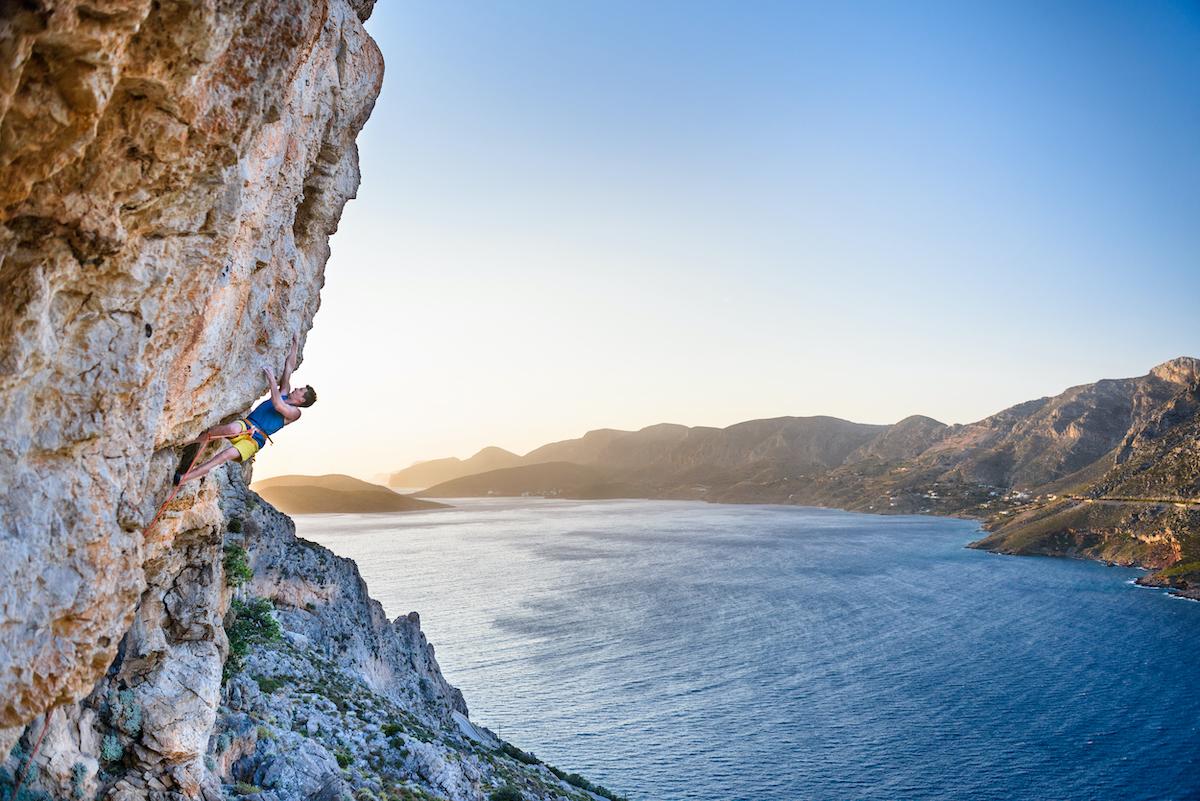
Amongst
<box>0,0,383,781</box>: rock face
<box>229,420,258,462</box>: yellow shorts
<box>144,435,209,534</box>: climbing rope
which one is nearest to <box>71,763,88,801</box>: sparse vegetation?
<box>0,0,383,781</box>: rock face

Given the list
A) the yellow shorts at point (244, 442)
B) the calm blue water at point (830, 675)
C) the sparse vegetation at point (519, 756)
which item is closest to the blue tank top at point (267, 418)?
the yellow shorts at point (244, 442)

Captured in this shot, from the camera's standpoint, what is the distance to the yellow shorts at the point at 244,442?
38.2 ft

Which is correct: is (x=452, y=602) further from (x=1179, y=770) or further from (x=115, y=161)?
(x=115, y=161)

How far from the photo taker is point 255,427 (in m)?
12.1

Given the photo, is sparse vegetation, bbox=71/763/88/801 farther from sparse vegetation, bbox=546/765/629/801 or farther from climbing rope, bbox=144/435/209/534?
sparse vegetation, bbox=546/765/629/801

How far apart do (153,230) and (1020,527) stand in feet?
519

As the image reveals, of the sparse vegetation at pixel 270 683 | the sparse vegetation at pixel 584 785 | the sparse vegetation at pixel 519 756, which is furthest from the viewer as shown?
the sparse vegetation at pixel 519 756

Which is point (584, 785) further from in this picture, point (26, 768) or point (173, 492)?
point (173, 492)

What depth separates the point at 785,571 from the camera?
346ft

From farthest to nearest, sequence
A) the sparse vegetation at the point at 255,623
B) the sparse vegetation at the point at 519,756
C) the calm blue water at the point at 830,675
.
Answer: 1. the calm blue water at the point at 830,675
2. the sparse vegetation at the point at 519,756
3. the sparse vegetation at the point at 255,623

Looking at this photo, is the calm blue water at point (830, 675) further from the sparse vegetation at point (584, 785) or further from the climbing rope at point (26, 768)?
the climbing rope at point (26, 768)

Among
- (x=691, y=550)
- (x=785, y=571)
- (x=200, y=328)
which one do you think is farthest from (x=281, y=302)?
(x=691, y=550)

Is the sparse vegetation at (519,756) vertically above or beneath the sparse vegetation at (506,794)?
beneath

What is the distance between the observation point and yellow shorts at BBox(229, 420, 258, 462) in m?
11.7
